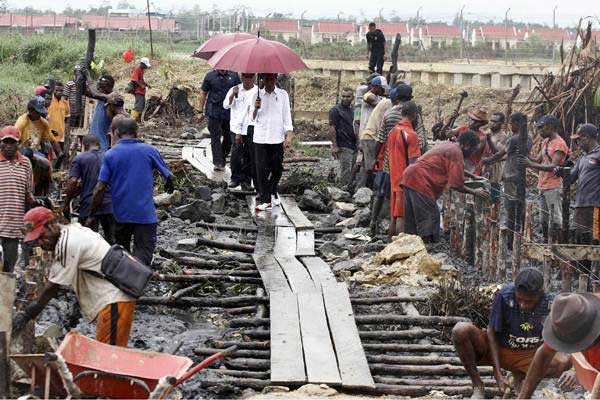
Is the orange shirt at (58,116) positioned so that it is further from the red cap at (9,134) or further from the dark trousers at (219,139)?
the red cap at (9,134)

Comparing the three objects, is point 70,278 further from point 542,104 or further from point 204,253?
point 542,104

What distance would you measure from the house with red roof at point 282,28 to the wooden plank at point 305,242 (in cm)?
3582

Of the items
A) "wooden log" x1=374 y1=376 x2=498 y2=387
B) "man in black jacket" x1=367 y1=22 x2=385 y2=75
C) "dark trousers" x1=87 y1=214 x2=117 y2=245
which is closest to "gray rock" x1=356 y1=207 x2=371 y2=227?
"dark trousers" x1=87 y1=214 x2=117 y2=245

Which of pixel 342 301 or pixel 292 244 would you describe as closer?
pixel 342 301

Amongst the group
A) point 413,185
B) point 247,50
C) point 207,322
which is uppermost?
point 247,50

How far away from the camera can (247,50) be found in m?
14.6

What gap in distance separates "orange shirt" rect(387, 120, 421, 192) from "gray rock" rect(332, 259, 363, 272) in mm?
1201

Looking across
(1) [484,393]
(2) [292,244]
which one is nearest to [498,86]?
(2) [292,244]

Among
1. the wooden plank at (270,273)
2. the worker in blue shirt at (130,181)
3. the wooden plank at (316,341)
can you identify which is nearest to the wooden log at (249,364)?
the wooden plank at (316,341)

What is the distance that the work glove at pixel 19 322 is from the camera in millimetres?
7547

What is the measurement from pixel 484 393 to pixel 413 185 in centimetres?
515

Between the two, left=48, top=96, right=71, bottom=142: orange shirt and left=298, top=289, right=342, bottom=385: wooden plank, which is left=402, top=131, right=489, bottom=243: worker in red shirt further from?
left=48, top=96, right=71, bottom=142: orange shirt

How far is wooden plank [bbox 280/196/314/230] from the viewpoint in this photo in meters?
14.3

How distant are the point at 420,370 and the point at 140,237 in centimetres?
304
